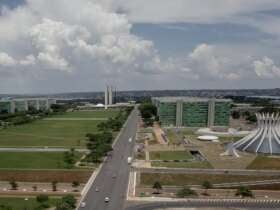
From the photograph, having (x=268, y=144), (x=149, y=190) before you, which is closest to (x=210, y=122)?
(x=268, y=144)

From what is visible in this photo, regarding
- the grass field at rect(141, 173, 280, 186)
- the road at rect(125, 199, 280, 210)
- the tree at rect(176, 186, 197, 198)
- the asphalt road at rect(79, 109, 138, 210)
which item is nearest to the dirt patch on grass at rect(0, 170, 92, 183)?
the asphalt road at rect(79, 109, 138, 210)

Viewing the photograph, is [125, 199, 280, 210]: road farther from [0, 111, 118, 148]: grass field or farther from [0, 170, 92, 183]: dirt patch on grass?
[0, 111, 118, 148]: grass field

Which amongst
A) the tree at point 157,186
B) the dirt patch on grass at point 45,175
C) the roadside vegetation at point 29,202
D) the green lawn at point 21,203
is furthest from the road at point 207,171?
the green lawn at point 21,203

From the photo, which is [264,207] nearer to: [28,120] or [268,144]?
[268,144]

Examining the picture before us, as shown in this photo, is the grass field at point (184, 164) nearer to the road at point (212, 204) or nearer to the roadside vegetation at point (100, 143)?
the roadside vegetation at point (100, 143)

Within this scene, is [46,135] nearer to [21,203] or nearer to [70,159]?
[70,159]

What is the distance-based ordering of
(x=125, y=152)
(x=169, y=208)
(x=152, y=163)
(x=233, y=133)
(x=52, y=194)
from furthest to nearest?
(x=233, y=133)
(x=125, y=152)
(x=152, y=163)
(x=52, y=194)
(x=169, y=208)

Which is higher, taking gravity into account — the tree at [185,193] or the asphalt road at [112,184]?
the tree at [185,193]

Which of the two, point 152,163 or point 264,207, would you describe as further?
point 152,163
